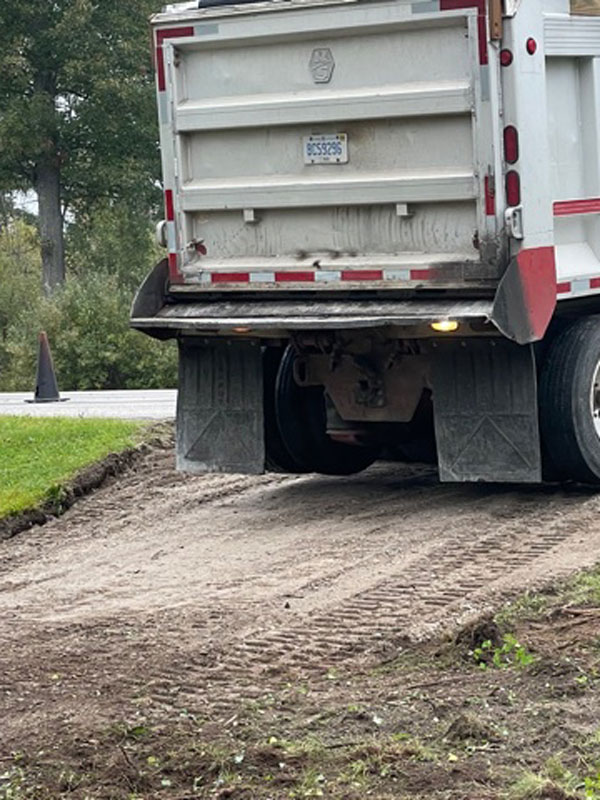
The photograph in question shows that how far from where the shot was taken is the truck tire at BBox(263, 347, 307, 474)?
1145 cm

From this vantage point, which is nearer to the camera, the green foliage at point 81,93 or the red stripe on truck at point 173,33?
the red stripe on truck at point 173,33

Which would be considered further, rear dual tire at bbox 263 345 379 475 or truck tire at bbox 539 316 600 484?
rear dual tire at bbox 263 345 379 475

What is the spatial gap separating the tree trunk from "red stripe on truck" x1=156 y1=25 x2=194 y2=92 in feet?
75.1

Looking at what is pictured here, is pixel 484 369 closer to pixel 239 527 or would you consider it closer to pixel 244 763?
pixel 239 527

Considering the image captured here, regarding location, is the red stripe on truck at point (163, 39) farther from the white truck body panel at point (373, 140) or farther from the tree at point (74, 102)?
the tree at point (74, 102)

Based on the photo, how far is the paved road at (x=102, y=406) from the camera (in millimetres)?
15383

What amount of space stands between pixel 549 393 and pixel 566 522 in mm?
944

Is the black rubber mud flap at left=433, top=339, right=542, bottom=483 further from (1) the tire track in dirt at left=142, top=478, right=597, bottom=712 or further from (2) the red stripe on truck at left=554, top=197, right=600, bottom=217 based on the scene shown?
(2) the red stripe on truck at left=554, top=197, right=600, bottom=217

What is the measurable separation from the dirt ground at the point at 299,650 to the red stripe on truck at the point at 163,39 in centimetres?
266

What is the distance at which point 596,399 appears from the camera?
1080cm

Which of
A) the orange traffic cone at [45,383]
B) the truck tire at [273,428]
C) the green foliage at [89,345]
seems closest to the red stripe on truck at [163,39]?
the truck tire at [273,428]

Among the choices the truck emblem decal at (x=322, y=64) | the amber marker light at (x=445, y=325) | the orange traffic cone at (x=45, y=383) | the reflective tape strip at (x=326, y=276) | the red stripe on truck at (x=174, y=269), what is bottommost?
the orange traffic cone at (x=45, y=383)

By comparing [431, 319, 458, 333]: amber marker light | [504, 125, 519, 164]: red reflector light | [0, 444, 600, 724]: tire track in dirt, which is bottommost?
[0, 444, 600, 724]: tire track in dirt

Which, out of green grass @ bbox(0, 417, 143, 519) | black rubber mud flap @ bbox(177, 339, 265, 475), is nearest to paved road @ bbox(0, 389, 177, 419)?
green grass @ bbox(0, 417, 143, 519)
